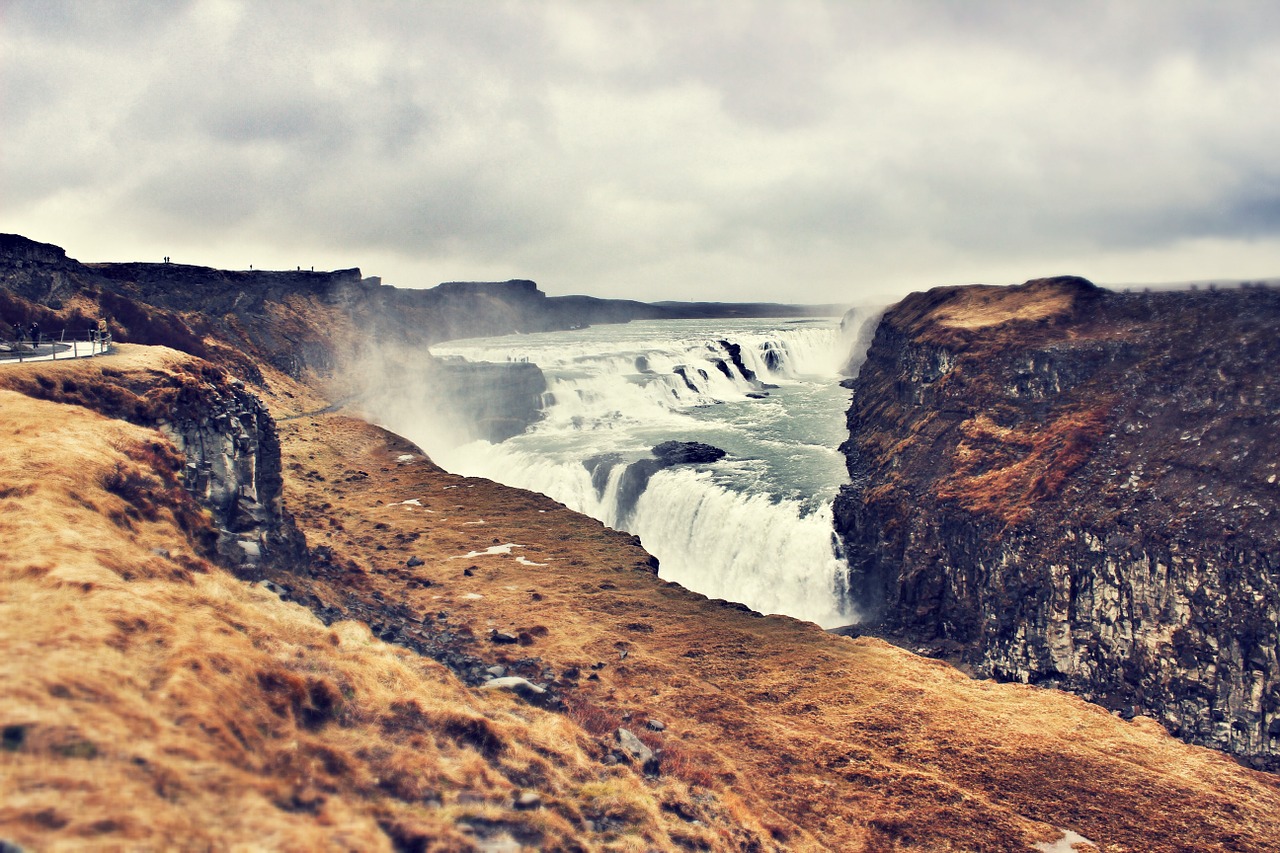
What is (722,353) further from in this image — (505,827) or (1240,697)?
(505,827)

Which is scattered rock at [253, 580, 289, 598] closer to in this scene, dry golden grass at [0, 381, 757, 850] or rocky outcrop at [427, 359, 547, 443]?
dry golden grass at [0, 381, 757, 850]

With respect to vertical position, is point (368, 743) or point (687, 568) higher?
point (368, 743)

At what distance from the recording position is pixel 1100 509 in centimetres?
2517

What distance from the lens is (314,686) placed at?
32.7ft

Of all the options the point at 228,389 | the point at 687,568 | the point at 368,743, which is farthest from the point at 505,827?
the point at 687,568

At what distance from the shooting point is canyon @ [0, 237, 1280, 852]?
7941 millimetres

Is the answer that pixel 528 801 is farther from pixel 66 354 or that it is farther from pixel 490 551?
pixel 66 354

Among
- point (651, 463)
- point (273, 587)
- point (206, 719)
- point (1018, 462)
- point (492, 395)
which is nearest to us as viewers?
point (206, 719)

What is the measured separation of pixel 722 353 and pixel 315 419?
48.0 m

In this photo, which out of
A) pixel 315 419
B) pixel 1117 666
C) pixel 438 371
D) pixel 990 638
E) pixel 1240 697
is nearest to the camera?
pixel 1240 697

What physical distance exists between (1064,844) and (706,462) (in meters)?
31.6

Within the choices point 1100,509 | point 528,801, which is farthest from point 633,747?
point 1100,509

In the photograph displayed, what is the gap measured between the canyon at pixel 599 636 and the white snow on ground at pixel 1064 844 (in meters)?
0.21

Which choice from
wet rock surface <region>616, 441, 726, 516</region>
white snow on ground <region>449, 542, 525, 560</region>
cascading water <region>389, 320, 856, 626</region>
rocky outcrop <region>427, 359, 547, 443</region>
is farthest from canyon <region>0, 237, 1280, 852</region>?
rocky outcrop <region>427, 359, 547, 443</region>
